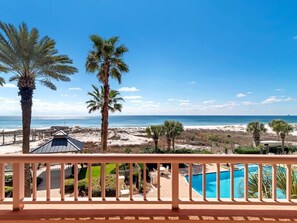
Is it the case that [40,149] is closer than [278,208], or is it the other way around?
[278,208]

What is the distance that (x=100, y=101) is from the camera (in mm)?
13086

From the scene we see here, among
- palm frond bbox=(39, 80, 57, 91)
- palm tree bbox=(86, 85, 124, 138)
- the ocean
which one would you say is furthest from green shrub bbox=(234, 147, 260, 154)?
the ocean

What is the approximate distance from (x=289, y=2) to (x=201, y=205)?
7563mm

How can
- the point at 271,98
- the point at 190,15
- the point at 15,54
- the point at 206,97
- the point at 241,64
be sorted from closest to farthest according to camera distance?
the point at 15,54 → the point at 190,15 → the point at 241,64 → the point at 271,98 → the point at 206,97

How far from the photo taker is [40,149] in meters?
10.3

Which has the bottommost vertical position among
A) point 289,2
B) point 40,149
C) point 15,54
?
point 40,149

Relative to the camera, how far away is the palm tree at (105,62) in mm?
10125

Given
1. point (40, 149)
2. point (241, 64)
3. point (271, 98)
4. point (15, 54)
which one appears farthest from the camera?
point (271, 98)

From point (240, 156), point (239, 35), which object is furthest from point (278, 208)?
point (239, 35)

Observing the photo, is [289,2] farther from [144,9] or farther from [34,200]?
[34,200]

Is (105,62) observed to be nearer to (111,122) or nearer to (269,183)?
(269,183)

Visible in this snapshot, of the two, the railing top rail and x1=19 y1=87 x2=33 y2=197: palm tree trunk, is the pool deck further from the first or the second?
x1=19 y1=87 x2=33 y2=197: palm tree trunk

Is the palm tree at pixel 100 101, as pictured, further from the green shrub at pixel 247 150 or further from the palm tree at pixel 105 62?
the green shrub at pixel 247 150

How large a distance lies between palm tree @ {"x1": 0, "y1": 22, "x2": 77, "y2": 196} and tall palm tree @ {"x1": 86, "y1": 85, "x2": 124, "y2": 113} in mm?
4104
